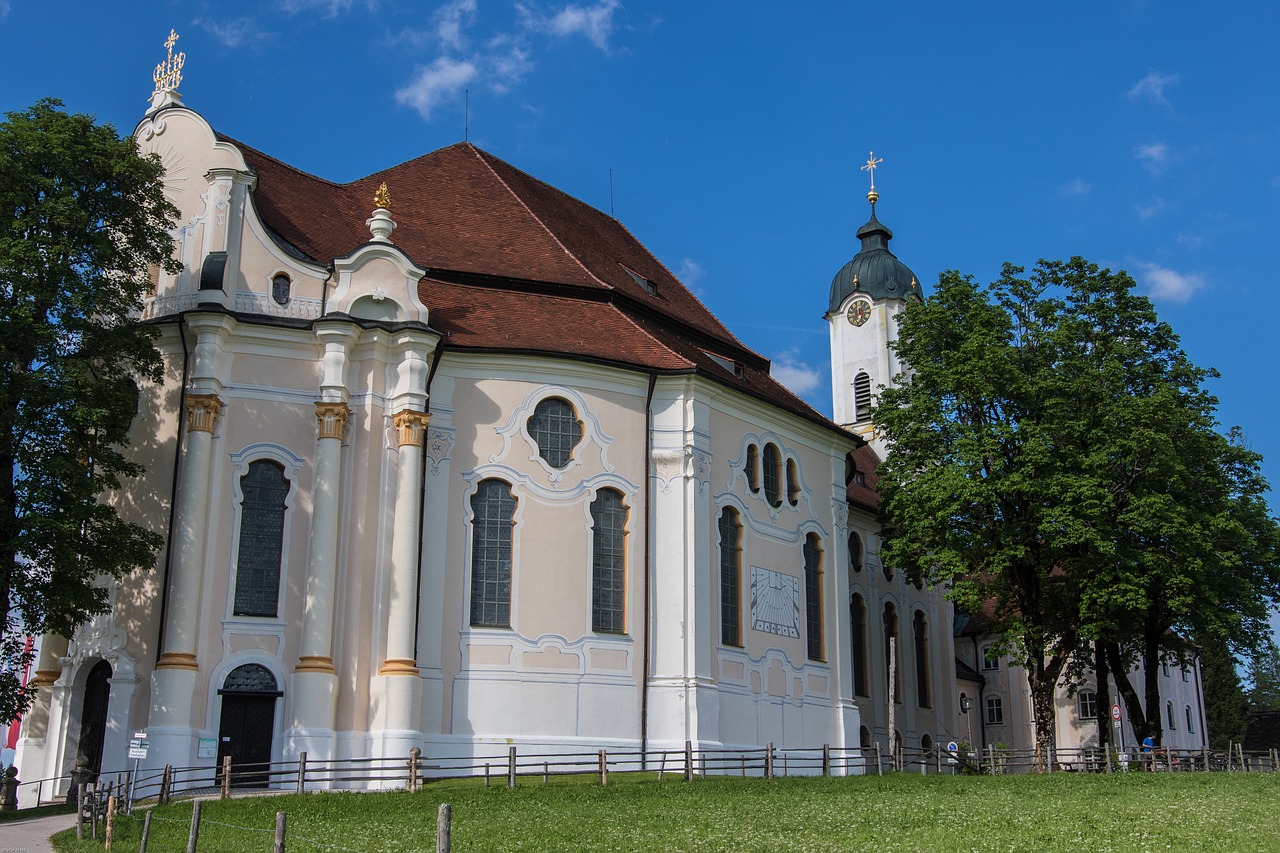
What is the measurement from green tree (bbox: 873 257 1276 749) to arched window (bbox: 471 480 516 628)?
35.2 ft

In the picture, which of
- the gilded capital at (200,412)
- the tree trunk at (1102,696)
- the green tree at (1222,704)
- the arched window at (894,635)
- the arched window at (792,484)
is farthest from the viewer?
the green tree at (1222,704)

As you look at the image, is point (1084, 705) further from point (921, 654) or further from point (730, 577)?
point (730, 577)

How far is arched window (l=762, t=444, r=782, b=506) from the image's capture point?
1272 inches

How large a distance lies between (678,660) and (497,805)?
27.9 feet

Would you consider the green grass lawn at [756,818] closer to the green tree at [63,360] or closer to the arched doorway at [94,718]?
the green tree at [63,360]

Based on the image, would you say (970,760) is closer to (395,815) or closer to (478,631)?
(478,631)

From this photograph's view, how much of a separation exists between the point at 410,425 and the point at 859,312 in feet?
113

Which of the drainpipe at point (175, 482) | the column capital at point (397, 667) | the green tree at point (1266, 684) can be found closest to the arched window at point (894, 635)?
the column capital at point (397, 667)

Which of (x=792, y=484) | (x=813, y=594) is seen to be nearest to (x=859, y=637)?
(x=813, y=594)

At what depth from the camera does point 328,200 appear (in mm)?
33375

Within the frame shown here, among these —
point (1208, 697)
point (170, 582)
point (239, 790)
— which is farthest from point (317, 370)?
point (1208, 697)

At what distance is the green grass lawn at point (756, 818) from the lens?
15.3m

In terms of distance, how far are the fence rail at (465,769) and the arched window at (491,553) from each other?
2953 mm

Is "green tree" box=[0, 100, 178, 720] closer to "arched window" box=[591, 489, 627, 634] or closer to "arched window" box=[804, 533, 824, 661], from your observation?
"arched window" box=[591, 489, 627, 634]
